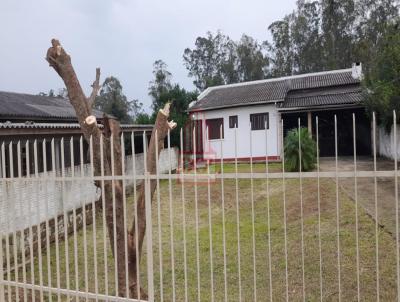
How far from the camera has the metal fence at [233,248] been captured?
3082mm

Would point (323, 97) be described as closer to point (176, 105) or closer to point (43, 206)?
point (176, 105)

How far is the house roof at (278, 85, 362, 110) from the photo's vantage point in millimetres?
16141

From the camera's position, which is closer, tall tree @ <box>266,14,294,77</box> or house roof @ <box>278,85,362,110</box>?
house roof @ <box>278,85,362,110</box>

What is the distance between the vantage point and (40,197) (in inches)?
317

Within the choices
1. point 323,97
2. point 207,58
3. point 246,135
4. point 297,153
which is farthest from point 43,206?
point 207,58

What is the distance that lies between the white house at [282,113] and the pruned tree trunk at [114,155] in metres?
11.3

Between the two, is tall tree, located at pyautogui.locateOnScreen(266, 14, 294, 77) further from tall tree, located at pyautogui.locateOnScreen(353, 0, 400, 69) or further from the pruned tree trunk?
the pruned tree trunk

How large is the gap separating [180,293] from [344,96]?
14.6 m

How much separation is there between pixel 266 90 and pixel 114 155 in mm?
16124

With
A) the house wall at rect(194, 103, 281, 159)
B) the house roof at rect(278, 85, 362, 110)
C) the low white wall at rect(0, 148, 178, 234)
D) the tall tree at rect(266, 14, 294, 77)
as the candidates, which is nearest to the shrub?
the house wall at rect(194, 103, 281, 159)

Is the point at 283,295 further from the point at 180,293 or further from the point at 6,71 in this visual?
the point at 6,71

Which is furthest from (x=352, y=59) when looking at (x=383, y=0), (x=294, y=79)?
(x=294, y=79)

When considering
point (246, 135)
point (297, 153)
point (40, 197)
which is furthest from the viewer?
point (246, 135)

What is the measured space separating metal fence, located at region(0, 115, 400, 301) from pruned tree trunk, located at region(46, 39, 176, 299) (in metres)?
0.19
